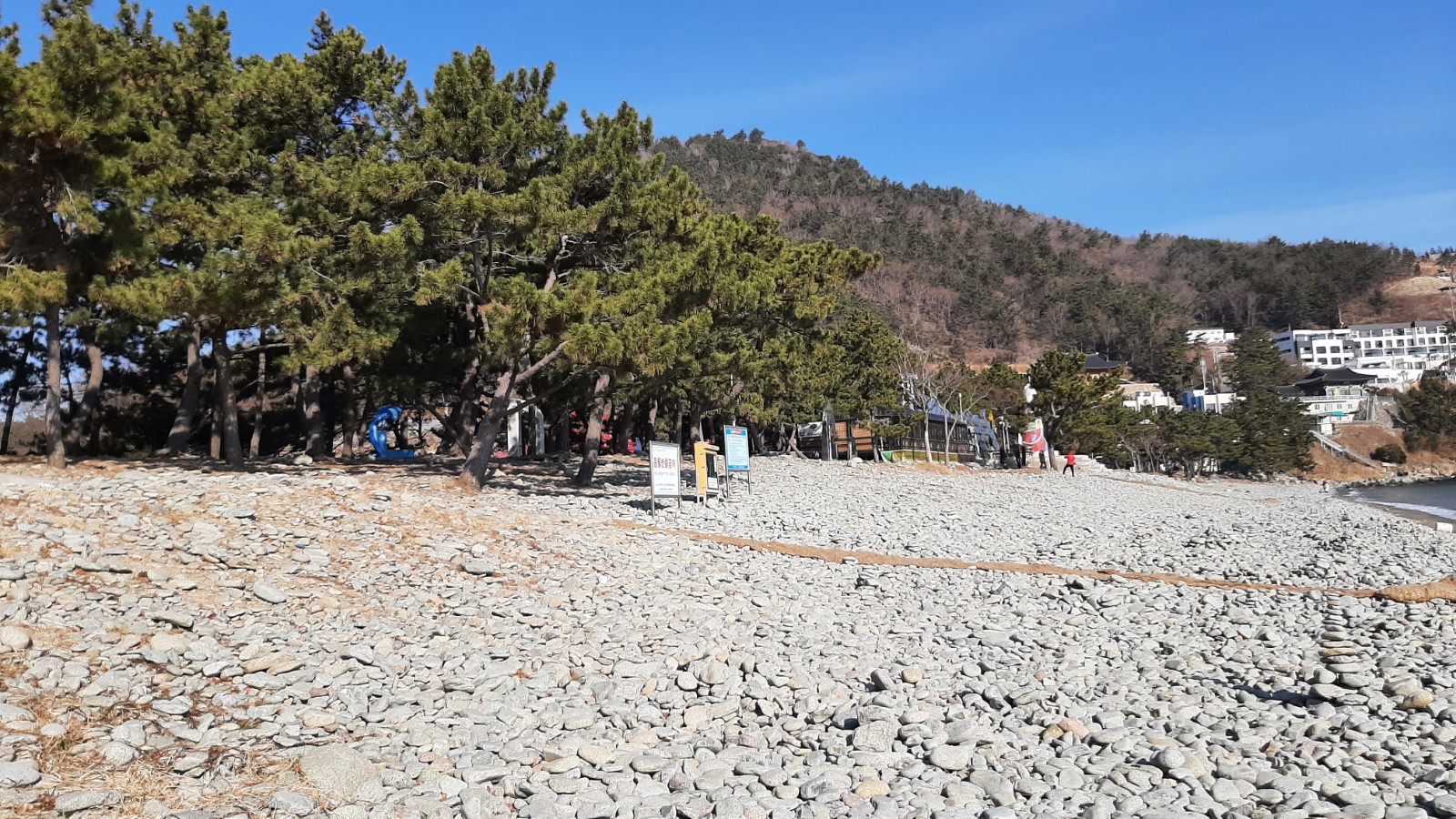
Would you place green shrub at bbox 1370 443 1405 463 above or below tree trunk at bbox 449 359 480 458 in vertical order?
below

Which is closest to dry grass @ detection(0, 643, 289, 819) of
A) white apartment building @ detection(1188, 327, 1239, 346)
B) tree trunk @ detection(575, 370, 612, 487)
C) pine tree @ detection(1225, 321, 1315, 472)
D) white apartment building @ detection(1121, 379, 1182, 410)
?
tree trunk @ detection(575, 370, 612, 487)

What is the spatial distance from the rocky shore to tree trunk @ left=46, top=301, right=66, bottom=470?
3802 mm

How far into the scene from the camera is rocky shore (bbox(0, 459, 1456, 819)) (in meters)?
5.83

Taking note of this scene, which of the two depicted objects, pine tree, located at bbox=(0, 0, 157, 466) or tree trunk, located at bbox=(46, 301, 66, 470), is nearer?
pine tree, located at bbox=(0, 0, 157, 466)

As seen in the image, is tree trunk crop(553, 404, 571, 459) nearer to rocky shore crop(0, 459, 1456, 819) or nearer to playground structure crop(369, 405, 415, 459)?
playground structure crop(369, 405, 415, 459)

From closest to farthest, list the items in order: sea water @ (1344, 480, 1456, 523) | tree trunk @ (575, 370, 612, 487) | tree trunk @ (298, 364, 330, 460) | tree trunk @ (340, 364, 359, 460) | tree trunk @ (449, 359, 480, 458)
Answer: tree trunk @ (575, 370, 612, 487) → tree trunk @ (449, 359, 480, 458) → tree trunk @ (298, 364, 330, 460) → tree trunk @ (340, 364, 359, 460) → sea water @ (1344, 480, 1456, 523)

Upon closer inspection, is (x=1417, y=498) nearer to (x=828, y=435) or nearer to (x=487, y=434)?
(x=828, y=435)

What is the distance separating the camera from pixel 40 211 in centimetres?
1564

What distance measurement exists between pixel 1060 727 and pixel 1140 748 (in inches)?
23.7

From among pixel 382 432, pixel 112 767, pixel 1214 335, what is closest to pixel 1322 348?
pixel 1214 335

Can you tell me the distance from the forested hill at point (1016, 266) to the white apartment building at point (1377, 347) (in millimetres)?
10056

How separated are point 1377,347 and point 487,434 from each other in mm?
151046

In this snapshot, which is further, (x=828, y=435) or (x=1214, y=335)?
(x=1214, y=335)

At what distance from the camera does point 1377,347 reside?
134m
